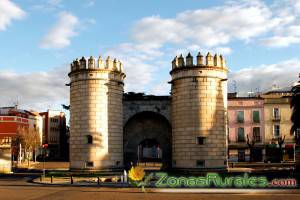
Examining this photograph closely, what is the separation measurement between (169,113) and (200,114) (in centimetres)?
422

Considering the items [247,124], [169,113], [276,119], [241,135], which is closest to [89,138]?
[169,113]

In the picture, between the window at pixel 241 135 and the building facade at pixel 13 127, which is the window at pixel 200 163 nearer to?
the window at pixel 241 135

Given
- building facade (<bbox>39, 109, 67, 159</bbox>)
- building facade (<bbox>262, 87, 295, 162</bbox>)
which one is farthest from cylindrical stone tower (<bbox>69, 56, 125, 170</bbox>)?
building facade (<bbox>39, 109, 67, 159</bbox>)

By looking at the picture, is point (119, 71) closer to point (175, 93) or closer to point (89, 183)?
point (175, 93)

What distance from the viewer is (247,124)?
6706cm

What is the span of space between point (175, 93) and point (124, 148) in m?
7.36

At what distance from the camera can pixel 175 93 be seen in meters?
39.2

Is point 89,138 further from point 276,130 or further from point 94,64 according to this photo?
point 276,130

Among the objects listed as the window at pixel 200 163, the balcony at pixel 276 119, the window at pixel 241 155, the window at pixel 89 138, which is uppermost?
the balcony at pixel 276 119

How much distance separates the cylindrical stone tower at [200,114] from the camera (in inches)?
1464

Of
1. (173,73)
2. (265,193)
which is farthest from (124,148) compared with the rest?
(265,193)

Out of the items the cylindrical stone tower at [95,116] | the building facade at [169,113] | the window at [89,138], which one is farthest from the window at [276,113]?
the window at [89,138]

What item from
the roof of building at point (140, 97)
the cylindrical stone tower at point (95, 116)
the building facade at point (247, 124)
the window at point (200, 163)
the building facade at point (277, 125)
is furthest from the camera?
the building facade at point (277, 125)

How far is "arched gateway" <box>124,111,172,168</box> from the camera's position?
41406 mm
